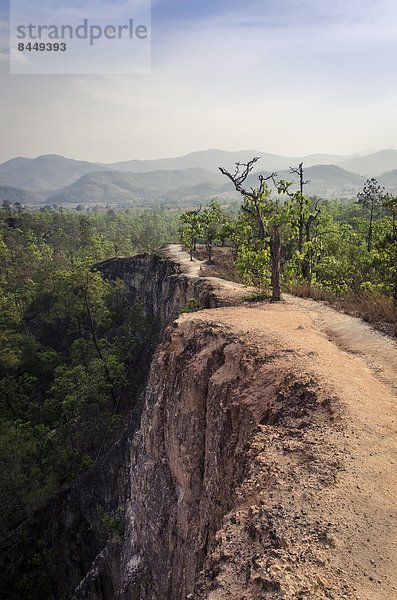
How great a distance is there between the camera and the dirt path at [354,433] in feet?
15.9

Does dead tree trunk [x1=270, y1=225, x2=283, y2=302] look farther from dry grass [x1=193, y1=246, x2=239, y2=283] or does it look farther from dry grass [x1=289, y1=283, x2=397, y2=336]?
dry grass [x1=193, y1=246, x2=239, y2=283]

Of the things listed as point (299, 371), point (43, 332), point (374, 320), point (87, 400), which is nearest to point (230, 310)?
point (374, 320)

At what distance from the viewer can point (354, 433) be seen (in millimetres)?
6824

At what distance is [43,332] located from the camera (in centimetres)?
4784

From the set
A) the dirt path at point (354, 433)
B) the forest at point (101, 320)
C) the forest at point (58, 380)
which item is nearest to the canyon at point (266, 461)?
the dirt path at point (354, 433)

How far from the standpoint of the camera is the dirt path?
4.85 m

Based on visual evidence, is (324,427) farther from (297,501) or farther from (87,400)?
(87,400)

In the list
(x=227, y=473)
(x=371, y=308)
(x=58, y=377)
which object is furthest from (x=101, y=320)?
(x=227, y=473)

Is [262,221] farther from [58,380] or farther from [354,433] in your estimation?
[58,380]

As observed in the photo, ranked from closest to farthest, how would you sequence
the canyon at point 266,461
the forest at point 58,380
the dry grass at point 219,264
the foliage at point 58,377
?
the canyon at point 266,461 < the forest at point 58,380 < the foliage at point 58,377 < the dry grass at point 219,264

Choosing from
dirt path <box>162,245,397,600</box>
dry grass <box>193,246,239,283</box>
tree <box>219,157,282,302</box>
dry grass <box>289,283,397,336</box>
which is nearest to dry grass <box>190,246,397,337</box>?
dry grass <box>289,283,397,336</box>

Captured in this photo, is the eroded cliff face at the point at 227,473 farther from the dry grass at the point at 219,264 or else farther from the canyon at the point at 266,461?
the dry grass at the point at 219,264

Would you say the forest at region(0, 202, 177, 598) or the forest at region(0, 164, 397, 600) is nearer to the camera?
the forest at region(0, 164, 397, 600)

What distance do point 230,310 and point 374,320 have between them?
4586mm
